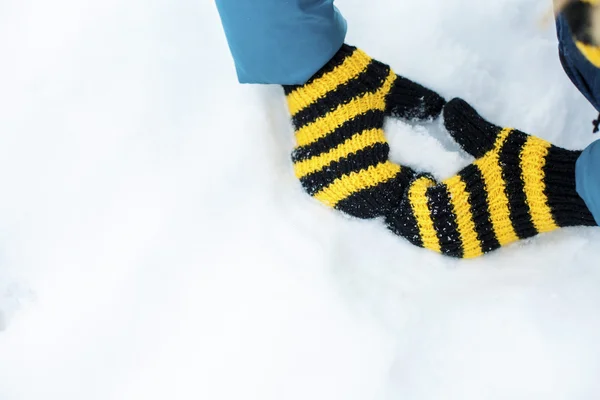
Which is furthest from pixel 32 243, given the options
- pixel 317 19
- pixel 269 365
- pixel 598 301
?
pixel 598 301

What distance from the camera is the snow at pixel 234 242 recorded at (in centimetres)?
72

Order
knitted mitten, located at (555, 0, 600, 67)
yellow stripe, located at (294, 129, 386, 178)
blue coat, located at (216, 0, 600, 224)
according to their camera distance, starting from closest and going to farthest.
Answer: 1. knitted mitten, located at (555, 0, 600, 67)
2. blue coat, located at (216, 0, 600, 224)
3. yellow stripe, located at (294, 129, 386, 178)

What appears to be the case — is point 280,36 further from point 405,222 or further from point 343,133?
point 405,222

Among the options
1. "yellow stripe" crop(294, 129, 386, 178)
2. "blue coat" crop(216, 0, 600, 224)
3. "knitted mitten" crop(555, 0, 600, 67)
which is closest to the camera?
"knitted mitten" crop(555, 0, 600, 67)

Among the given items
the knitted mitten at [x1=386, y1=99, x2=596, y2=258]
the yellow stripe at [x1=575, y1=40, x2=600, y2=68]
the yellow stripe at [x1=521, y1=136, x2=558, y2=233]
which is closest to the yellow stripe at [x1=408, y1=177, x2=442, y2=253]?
the knitted mitten at [x1=386, y1=99, x2=596, y2=258]

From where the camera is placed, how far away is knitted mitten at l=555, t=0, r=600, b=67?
51cm

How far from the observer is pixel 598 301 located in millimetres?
748

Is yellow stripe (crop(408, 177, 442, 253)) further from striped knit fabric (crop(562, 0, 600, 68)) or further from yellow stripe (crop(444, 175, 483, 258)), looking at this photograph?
striped knit fabric (crop(562, 0, 600, 68))

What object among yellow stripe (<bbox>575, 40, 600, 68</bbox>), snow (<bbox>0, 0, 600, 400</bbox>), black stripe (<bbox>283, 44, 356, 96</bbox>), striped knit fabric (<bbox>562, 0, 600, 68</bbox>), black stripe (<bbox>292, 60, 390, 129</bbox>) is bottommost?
snow (<bbox>0, 0, 600, 400</bbox>)

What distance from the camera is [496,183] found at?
2.40 ft

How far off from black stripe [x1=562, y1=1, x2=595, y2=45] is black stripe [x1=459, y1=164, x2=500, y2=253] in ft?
0.74

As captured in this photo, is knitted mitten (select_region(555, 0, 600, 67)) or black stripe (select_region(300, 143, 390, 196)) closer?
knitted mitten (select_region(555, 0, 600, 67))

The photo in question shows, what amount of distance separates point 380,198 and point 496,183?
14 centimetres

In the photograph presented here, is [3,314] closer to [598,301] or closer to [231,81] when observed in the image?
[231,81]
